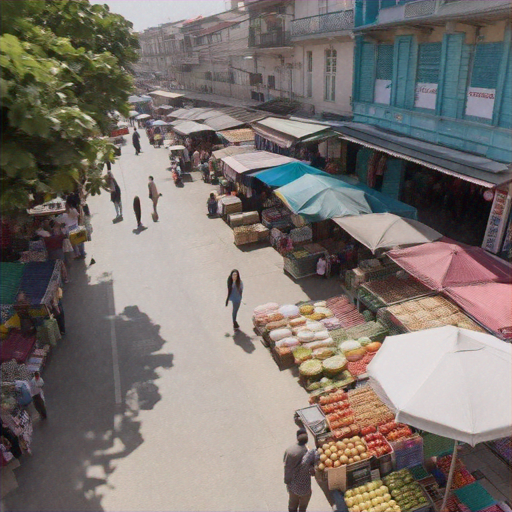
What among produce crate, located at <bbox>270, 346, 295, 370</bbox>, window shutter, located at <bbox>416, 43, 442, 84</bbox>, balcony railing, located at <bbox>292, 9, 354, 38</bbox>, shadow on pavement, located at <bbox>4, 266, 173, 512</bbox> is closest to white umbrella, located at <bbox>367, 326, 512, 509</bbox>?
produce crate, located at <bbox>270, 346, 295, 370</bbox>

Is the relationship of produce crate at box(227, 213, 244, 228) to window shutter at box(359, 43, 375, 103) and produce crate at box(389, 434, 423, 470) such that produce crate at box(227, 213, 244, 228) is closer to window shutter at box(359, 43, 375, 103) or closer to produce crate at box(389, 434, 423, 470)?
window shutter at box(359, 43, 375, 103)

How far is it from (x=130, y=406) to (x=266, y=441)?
9.29 ft

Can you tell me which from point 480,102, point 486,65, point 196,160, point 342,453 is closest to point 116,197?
point 196,160

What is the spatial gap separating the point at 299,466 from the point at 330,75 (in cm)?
1835

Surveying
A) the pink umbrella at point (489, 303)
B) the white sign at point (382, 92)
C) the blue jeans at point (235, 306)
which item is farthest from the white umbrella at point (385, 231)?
the white sign at point (382, 92)

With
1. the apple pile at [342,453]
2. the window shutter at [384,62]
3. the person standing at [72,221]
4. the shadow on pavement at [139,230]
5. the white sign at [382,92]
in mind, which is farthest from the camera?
the shadow on pavement at [139,230]

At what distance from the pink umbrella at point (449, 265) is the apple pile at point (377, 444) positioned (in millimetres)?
3183

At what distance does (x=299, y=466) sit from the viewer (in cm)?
552

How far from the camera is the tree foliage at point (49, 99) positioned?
501 cm

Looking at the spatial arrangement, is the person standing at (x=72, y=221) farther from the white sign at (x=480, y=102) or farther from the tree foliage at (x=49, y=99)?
the white sign at (x=480, y=102)

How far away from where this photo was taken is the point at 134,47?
10875 millimetres

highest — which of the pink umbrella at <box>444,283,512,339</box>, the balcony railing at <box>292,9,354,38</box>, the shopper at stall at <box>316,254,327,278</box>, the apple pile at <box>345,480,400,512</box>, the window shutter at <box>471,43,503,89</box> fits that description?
the balcony railing at <box>292,9,354,38</box>

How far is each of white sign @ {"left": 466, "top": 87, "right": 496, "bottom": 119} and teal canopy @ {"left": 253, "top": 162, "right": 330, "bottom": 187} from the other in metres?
4.59

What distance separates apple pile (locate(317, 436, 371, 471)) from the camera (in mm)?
6246
